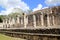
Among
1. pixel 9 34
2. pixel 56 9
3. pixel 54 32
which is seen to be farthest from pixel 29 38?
pixel 56 9

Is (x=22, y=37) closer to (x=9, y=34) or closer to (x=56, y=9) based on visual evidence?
(x=9, y=34)

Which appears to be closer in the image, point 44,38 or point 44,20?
Result: point 44,38

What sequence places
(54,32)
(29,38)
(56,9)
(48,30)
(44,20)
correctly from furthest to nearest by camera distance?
(56,9) < (44,20) < (29,38) < (48,30) < (54,32)

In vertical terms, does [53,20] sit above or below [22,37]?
above

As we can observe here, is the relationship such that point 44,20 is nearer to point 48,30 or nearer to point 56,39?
point 48,30

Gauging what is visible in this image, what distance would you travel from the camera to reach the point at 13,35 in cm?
2055

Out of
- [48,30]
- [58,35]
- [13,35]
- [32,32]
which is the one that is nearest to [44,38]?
[48,30]

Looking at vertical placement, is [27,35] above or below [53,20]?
below

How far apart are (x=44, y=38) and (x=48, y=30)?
809 mm

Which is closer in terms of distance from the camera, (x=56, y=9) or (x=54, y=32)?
(x=54, y=32)

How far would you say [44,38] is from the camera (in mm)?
13875

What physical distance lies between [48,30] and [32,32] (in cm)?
267

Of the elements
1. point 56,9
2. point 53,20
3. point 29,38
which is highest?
point 56,9

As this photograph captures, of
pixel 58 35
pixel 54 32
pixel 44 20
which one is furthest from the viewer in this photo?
pixel 44 20
